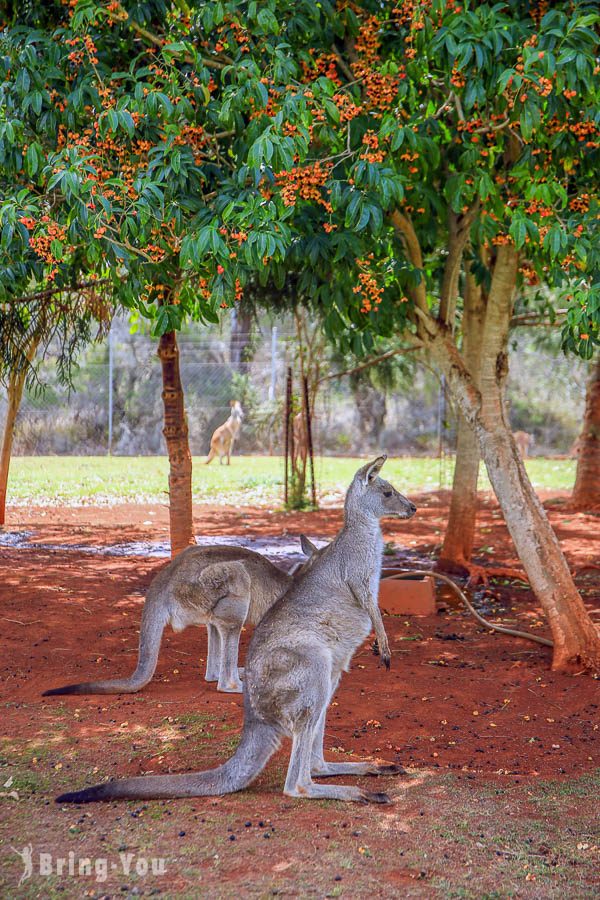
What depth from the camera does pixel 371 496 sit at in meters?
4.84

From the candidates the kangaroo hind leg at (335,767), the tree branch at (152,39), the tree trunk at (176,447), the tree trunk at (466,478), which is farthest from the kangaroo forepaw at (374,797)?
the tree trunk at (466,478)

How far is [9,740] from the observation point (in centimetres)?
493

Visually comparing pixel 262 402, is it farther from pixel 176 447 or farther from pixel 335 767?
pixel 335 767

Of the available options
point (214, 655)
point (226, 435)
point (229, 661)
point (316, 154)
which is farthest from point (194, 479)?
point (229, 661)

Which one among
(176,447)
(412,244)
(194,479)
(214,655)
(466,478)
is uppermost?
(412,244)

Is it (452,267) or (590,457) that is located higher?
(452,267)

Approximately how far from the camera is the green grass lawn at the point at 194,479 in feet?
51.6

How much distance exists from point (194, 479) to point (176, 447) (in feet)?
30.4

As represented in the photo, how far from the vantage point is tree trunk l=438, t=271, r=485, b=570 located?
9328 mm

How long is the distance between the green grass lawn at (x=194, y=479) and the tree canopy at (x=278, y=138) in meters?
9.35

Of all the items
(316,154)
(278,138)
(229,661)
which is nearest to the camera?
(278,138)

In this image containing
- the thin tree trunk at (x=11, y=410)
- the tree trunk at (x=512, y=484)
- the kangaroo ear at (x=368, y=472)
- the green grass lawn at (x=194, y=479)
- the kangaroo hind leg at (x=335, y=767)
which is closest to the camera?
the kangaroo hind leg at (x=335, y=767)

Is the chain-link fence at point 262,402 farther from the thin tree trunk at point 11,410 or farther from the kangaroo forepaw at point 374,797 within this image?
the kangaroo forepaw at point 374,797

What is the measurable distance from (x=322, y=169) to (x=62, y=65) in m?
1.90
